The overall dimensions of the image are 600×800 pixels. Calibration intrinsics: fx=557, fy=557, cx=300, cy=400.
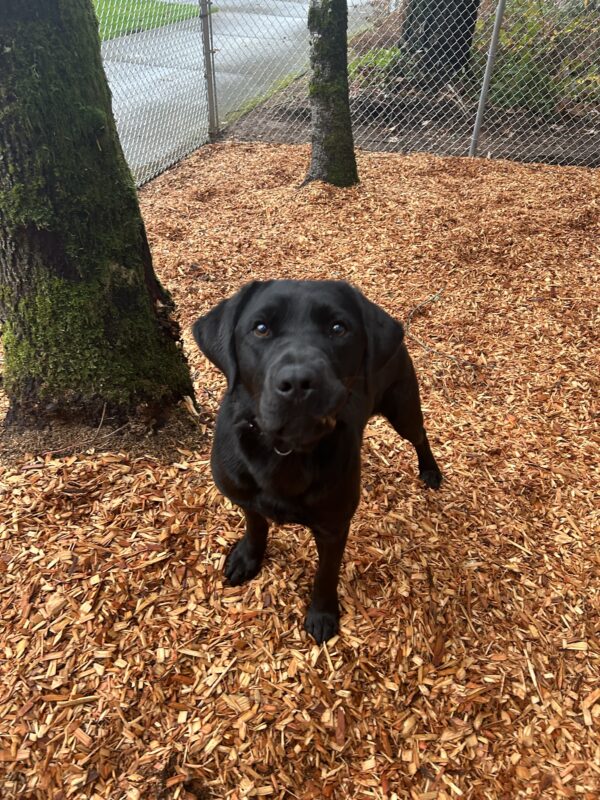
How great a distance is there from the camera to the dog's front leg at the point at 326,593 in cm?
218

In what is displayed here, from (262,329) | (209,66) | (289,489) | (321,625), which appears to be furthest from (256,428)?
(209,66)

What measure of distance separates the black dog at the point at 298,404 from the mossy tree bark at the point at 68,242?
2.46 feet

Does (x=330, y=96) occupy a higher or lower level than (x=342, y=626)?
higher

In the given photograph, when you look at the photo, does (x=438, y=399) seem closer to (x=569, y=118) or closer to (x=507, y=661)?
(x=507, y=661)

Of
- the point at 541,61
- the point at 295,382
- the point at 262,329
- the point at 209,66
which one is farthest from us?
the point at 541,61

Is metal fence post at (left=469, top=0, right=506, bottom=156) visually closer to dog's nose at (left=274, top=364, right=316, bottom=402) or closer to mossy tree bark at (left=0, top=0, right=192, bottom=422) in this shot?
mossy tree bark at (left=0, top=0, right=192, bottom=422)

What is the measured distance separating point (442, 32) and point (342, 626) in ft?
33.1

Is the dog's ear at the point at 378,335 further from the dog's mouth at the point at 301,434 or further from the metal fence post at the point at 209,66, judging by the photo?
the metal fence post at the point at 209,66

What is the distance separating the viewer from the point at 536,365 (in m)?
4.20

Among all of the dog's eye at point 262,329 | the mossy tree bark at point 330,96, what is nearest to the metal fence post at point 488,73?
the mossy tree bark at point 330,96

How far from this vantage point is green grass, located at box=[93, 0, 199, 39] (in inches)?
268

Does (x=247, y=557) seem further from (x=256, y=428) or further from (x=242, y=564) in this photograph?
(x=256, y=428)

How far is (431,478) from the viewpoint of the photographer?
10.5 feet

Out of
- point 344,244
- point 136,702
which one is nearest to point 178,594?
point 136,702
